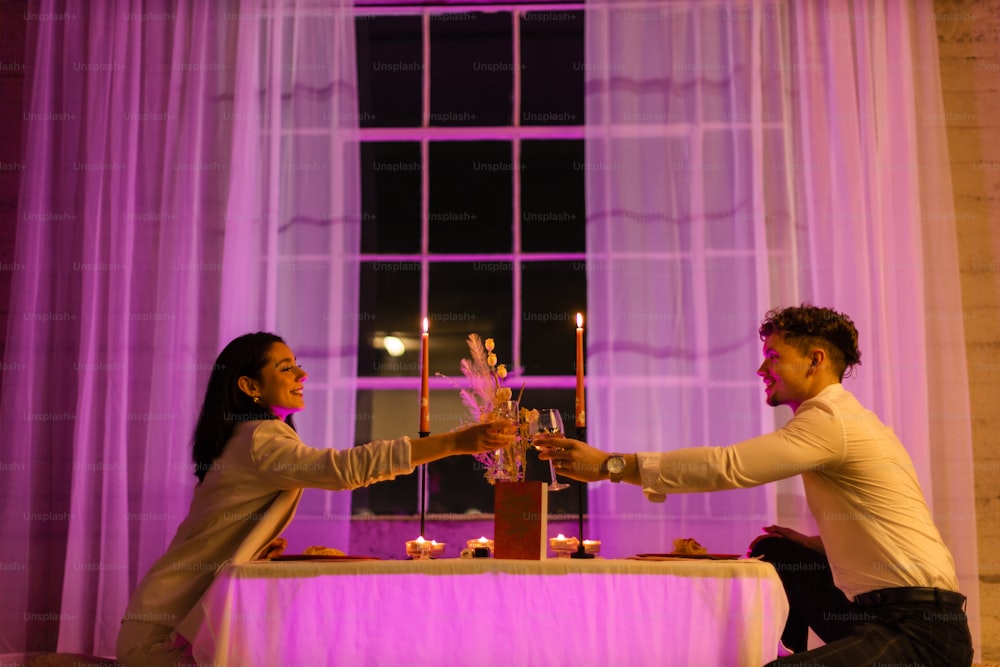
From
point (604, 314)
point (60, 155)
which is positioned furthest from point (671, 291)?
point (60, 155)

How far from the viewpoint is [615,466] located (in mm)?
2238

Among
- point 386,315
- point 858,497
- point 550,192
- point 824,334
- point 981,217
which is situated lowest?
point 858,497

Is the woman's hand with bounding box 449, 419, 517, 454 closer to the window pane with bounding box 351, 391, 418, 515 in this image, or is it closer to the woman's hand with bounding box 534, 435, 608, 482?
the woman's hand with bounding box 534, 435, 608, 482

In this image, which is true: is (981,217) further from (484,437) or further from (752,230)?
(484,437)

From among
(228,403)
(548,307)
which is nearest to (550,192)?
(548,307)

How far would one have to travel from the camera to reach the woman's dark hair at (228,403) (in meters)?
2.55

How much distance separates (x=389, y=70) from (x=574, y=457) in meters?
6.32

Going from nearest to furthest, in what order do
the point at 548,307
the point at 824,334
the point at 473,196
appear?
the point at 824,334, the point at 473,196, the point at 548,307

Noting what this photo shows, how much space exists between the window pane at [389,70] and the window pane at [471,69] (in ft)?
0.57

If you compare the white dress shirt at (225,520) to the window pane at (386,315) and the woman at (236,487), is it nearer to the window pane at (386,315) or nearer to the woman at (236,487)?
the woman at (236,487)

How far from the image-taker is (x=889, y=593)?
7.13 feet

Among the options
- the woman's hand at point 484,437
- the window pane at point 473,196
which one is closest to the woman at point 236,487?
the woman's hand at point 484,437

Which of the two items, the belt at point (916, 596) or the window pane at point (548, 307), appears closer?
the belt at point (916, 596)

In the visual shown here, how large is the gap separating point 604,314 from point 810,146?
101 centimetres
